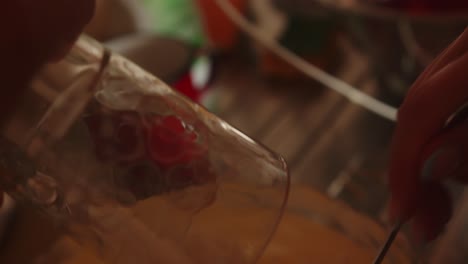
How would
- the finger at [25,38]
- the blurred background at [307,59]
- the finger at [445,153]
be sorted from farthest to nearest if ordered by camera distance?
1. the blurred background at [307,59]
2. the finger at [445,153]
3. the finger at [25,38]

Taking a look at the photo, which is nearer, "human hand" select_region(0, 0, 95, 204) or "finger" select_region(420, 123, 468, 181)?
"human hand" select_region(0, 0, 95, 204)

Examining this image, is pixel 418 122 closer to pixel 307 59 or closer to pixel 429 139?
pixel 429 139

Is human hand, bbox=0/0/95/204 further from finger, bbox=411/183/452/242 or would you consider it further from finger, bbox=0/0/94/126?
finger, bbox=411/183/452/242

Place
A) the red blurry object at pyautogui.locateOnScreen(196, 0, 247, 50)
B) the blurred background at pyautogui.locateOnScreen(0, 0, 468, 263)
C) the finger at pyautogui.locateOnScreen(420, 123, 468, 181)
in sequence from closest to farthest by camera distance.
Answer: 1. the finger at pyautogui.locateOnScreen(420, 123, 468, 181)
2. the blurred background at pyautogui.locateOnScreen(0, 0, 468, 263)
3. the red blurry object at pyautogui.locateOnScreen(196, 0, 247, 50)

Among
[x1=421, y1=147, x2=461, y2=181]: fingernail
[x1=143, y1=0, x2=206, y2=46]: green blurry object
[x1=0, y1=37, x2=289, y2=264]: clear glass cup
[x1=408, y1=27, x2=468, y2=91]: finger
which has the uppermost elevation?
[x1=408, y1=27, x2=468, y2=91]: finger

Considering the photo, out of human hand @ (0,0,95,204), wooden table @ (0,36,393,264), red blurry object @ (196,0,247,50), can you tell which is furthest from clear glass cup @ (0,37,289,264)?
red blurry object @ (196,0,247,50)

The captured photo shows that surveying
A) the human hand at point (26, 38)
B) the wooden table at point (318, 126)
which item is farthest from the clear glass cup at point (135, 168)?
the wooden table at point (318, 126)

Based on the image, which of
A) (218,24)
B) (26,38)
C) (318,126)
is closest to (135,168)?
(26,38)

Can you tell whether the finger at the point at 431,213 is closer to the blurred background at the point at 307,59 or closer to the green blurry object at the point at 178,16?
the blurred background at the point at 307,59
